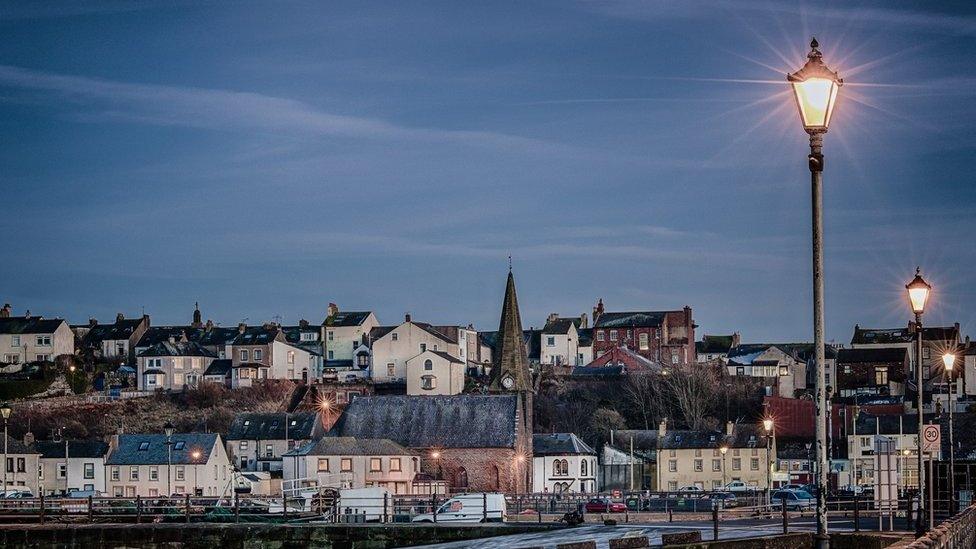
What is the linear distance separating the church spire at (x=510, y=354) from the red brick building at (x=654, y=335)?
42.4m

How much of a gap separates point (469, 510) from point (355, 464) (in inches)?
1725

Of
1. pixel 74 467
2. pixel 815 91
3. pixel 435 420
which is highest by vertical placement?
pixel 815 91

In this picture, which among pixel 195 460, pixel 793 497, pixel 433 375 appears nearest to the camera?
pixel 793 497

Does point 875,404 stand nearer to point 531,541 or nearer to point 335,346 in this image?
point 335,346

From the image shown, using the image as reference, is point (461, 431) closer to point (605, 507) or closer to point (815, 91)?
point (605, 507)

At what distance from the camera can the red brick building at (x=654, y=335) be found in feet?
533

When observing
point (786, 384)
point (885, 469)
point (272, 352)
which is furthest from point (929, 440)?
point (272, 352)

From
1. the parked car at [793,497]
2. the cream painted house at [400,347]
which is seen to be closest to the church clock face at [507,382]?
the cream painted house at [400,347]

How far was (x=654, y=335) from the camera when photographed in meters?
163

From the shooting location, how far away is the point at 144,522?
5366 centimetres

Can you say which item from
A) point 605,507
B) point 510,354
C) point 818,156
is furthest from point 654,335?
point 818,156

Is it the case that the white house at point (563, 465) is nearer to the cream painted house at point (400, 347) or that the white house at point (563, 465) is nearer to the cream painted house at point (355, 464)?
the cream painted house at point (355, 464)

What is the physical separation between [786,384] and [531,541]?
362ft

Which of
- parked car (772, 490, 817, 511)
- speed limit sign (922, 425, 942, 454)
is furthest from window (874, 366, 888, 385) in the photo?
speed limit sign (922, 425, 942, 454)
